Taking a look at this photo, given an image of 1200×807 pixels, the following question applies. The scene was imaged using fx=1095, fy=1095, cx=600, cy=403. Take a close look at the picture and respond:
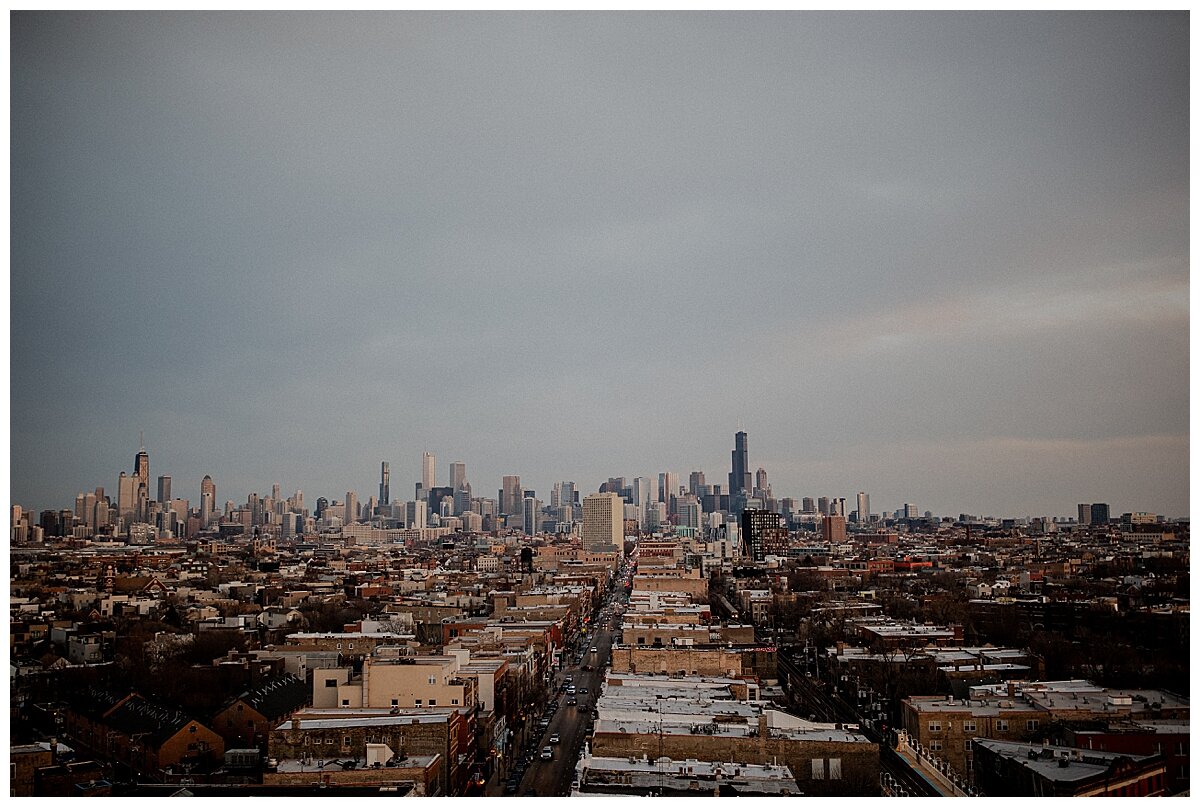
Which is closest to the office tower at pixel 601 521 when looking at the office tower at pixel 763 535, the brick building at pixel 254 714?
the office tower at pixel 763 535

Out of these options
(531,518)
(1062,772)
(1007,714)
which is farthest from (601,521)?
(1062,772)

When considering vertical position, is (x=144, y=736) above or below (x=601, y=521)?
below

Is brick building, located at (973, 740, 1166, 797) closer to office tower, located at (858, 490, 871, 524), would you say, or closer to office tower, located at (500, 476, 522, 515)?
office tower, located at (858, 490, 871, 524)

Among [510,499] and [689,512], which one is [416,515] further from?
[689,512]

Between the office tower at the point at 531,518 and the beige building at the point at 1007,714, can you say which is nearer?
the beige building at the point at 1007,714

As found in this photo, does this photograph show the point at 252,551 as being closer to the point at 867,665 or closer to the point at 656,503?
the point at 867,665

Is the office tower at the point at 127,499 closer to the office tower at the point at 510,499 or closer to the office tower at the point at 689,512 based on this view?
the office tower at the point at 510,499
